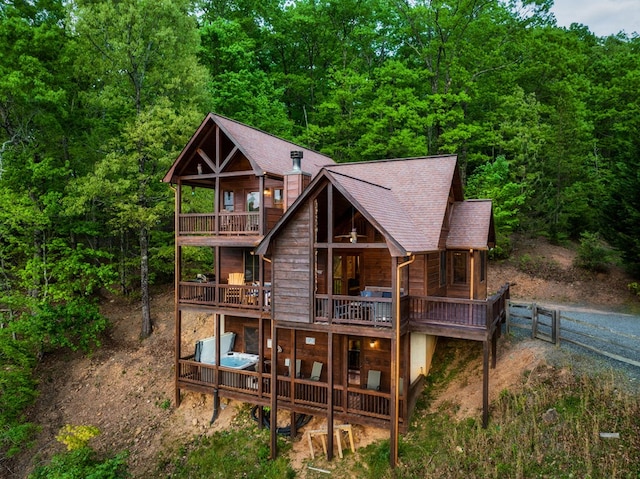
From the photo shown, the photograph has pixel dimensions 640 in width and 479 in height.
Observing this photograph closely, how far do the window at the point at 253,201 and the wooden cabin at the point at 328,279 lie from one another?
44 millimetres

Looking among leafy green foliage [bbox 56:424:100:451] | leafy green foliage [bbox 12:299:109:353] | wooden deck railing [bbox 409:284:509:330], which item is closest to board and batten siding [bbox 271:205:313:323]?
wooden deck railing [bbox 409:284:509:330]

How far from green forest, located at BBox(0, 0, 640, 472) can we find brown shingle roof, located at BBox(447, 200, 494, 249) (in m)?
7.06

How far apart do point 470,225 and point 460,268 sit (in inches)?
73.1

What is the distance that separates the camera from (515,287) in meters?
23.1

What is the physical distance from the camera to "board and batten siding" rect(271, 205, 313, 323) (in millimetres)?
11883

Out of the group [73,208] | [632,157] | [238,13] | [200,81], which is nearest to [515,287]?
[632,157]

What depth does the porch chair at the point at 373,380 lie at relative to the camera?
13102mm

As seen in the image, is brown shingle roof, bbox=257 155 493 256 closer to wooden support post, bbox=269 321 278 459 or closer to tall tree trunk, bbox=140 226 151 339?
wooden support post, bbox=269 321 278 459

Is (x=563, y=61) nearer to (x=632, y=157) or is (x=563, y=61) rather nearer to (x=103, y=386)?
(x=632, y=157)

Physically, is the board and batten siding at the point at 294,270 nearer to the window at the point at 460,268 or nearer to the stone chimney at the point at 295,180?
the stone chimney at the point at 295,180

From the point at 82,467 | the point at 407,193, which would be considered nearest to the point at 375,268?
the point at 407,193

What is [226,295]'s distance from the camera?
1483 cm

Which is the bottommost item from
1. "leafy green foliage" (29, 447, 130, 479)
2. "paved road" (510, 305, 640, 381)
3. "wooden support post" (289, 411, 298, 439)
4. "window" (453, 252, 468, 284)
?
"leafy green foliage" (29, 447, 130, 479)

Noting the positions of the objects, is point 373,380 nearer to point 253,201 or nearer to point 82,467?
point 253,201
